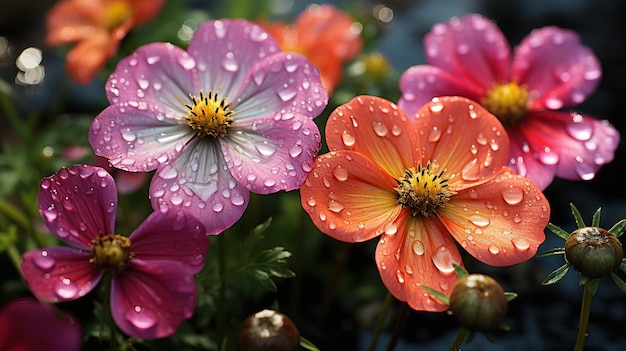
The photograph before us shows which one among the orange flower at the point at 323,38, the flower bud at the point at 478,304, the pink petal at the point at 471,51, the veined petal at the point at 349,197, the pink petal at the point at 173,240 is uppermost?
the pink petal at the point at 471,51

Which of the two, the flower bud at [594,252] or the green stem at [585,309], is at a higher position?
the flower bud at [594,252]

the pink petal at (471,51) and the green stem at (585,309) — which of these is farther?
the pink petal at (471,51)

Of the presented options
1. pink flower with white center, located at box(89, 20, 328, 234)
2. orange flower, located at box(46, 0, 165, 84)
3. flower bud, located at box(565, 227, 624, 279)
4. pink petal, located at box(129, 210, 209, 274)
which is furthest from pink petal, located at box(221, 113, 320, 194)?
orange flower, located at box(46, 0, 165, 84)

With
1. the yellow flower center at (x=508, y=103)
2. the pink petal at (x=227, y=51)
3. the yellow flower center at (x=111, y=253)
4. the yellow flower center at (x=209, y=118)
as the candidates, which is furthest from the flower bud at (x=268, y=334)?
the yellow flower center at (x=508, y=103)

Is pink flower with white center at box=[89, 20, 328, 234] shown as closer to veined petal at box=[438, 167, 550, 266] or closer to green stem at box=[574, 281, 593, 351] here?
veined petal at box=[438, 167, 550, 266]

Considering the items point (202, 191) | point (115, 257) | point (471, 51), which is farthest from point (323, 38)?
point (115, 257)

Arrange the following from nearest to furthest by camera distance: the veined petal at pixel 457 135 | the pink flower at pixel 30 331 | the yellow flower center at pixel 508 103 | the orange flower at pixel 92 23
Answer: the pink flower at pixel 30 331 < the veined petal at pixel 457 135 < the yellow flower center at pixel 508 103 < the orange flower at pixel 92 23

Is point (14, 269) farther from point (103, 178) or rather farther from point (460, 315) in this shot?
point (460, 315)

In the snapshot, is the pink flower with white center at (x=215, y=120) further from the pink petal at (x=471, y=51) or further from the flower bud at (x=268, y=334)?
the pink petal at (x=471, y=51)
